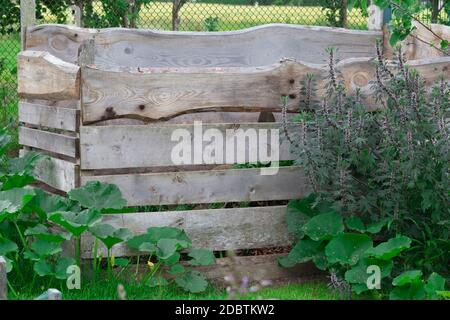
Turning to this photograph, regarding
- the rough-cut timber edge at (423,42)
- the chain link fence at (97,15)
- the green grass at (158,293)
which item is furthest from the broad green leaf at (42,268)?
the chain link fence at (97,15)

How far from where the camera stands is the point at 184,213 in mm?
4324

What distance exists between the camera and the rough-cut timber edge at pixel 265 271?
173 inches

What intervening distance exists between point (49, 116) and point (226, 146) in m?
1.00

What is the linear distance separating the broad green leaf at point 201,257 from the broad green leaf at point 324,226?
1.63ft

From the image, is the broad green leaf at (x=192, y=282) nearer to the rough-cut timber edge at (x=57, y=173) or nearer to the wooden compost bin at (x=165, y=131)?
the wooden compost bin at (x=165, y=131)

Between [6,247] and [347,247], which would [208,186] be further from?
[6,247]

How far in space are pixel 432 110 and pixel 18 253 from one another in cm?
223

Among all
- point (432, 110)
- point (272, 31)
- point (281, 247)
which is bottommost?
point (281, 247)

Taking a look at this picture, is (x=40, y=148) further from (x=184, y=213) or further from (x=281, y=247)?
(x=281, y=247)

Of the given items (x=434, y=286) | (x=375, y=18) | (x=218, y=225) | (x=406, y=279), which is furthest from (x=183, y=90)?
(x=375, y=18)
